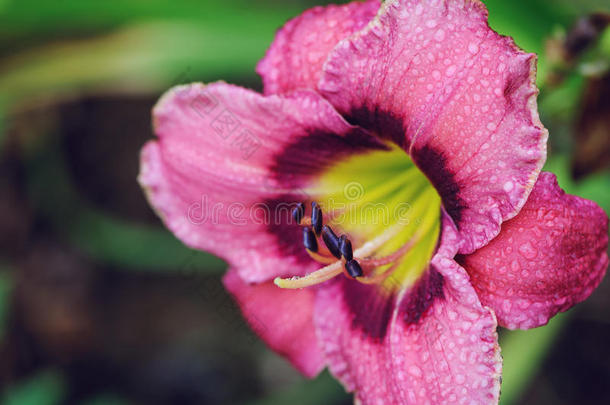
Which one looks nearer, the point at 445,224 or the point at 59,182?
the point at 445,224

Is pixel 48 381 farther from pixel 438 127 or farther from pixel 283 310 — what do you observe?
pixel 438 127

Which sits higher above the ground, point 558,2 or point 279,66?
point 558,2

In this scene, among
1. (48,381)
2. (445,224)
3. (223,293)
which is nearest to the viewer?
(445,224)

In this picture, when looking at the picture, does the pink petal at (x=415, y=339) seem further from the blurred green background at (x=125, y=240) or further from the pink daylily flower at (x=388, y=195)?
the blurred green background at (x=125, y=240)

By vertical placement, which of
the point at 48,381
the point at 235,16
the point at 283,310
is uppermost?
the point at 235,16

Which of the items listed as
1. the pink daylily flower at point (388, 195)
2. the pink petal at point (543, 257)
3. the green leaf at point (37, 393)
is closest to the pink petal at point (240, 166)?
the pink daylily flower at point (388, 195)

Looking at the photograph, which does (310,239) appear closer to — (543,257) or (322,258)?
(322,258)

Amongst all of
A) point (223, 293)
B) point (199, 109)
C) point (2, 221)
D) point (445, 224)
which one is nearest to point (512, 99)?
point (445, 224)

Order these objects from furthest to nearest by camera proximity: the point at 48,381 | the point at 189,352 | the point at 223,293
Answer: the point at 189,352, the point at 48,381, the point at 223,293

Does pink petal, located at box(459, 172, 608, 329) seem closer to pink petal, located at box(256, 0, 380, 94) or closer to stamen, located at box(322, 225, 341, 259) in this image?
stamen, located at box(322, 225, 341, 259)
